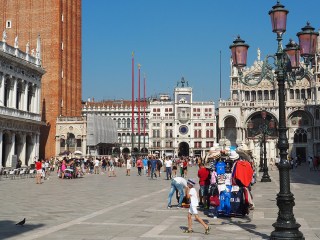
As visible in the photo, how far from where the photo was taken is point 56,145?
57.2m

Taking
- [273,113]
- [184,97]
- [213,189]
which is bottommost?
[213,189]

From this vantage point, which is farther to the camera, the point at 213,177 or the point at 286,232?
the point at 213,177

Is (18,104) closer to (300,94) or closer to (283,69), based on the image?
(283,69)

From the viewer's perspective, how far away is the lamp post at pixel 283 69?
28.4 ft

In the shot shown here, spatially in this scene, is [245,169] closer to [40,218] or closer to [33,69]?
[40,218]

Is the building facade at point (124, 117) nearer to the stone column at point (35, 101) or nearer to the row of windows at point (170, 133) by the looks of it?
the row of windows at point (170, 133)

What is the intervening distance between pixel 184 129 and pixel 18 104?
1740 inches

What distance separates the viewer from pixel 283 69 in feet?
31.6

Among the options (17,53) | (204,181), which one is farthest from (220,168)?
(17,53)

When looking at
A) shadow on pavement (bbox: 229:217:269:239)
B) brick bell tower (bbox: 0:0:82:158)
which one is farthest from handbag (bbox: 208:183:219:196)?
brick bell tower (bbox: 0:0:82:158)

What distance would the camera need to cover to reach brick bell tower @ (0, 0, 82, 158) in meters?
56.1

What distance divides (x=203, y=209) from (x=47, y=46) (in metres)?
46.4

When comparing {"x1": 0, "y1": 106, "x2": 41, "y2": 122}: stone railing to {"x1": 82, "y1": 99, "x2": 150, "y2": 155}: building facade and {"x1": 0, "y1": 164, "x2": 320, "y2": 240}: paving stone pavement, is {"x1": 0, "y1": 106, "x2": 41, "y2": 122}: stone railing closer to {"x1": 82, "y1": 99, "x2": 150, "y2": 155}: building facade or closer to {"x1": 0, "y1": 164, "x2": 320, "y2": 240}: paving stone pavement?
{"x1": 0, "y1": 164, "x2": 320, "y2": 240}: paving stone pavement

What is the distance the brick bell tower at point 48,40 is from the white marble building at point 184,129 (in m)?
29.9
